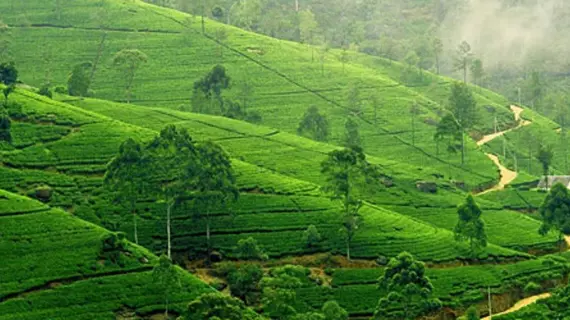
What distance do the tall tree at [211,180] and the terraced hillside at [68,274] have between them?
10539mm

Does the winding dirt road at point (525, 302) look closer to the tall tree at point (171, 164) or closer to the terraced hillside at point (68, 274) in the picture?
the terraced hillside at point (68, 274)

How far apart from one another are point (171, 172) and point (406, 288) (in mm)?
30372

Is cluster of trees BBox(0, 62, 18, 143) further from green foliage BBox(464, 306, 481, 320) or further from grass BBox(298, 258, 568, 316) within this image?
→ green foliage BBox(464, 306, 481, 320)

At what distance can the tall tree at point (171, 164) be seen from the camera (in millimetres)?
85688

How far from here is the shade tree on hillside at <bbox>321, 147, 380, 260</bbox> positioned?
297ft

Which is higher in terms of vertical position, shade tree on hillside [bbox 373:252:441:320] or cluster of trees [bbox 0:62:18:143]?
cluster of trees [bbox 0:62:18:143]

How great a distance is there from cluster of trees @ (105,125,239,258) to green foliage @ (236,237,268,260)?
363cm

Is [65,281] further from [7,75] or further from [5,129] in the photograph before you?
[7,75]

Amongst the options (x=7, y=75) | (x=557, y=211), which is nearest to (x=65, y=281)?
(x=7, y=75)

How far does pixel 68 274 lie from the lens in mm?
72562

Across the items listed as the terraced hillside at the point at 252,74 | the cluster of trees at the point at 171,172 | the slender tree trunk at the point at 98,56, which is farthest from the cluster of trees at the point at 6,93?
the slender tree trunk at the point at 98,56

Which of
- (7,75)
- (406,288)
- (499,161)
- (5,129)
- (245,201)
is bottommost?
(499,161)

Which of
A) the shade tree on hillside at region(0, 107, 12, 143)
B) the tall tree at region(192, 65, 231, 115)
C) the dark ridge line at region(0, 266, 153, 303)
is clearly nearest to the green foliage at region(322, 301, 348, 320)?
the dark ridge line at region(0, 266, 153, 303)

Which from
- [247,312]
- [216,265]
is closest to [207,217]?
[216,265]
